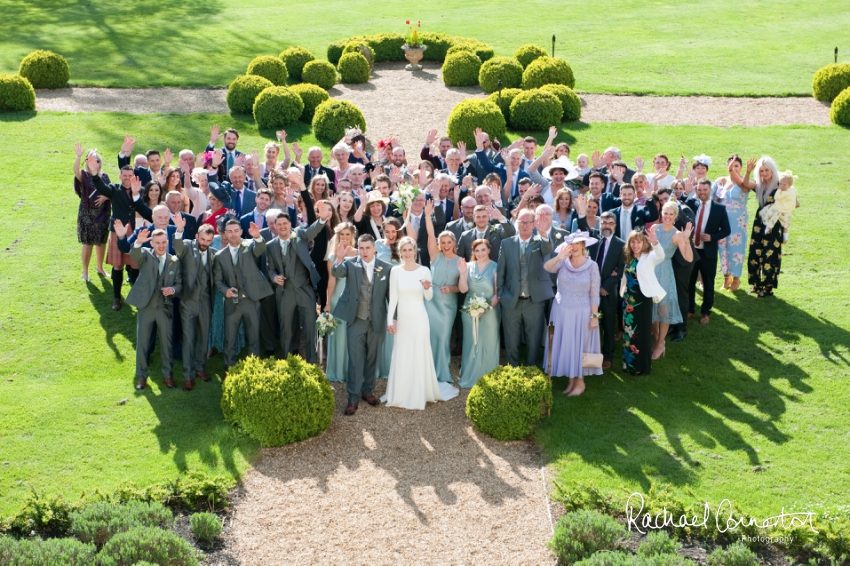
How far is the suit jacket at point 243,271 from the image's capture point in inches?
457

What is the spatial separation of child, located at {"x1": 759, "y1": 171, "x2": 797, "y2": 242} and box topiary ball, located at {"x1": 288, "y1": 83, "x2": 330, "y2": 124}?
12.4 m

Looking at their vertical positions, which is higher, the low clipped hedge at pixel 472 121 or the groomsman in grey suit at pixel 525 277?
the low clipped hedge at pixel 472 121

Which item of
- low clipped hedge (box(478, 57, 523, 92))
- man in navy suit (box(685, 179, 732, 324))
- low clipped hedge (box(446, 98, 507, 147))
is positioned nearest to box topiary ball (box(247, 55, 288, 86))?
low clipped hedge (box(478, 57, 523, 92))

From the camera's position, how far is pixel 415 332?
442 inches

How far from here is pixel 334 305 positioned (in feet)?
38.5

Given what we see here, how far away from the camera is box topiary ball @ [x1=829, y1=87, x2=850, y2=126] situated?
73.8ft

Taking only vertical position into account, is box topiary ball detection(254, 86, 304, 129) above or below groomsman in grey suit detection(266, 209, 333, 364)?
above

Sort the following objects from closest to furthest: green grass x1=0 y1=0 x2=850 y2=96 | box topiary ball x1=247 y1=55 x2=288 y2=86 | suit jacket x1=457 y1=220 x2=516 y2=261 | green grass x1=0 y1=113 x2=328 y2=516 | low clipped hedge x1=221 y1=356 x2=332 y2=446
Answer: green grass x1=0 y1=113 x2=328 y2=516, low clipped hedge x1=221 y1=356 x2=332 y2=446, suit jacket x1=457 y1=220 x2=516 y2=261, box topiary ball x1=247 y1=55 x2=288 y2=86, green grass x1=0 y1=0 x2=850 y2=96

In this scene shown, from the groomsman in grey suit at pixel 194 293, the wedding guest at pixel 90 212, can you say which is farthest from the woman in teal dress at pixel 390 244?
the wedding guest at pixel 90 212

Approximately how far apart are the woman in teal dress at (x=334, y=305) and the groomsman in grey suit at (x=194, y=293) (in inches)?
A: 53.4

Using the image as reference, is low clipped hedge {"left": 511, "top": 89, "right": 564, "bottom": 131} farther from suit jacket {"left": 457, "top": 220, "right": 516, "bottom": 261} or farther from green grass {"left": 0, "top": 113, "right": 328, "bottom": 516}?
suit jacket {"left": 457, "top": 220, "right": 516, "bottom": 261}

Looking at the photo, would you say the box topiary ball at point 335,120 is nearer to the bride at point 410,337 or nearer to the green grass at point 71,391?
the green grass at point 71,391

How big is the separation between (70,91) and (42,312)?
13.4m

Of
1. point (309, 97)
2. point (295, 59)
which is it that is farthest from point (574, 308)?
point (295, 59)
